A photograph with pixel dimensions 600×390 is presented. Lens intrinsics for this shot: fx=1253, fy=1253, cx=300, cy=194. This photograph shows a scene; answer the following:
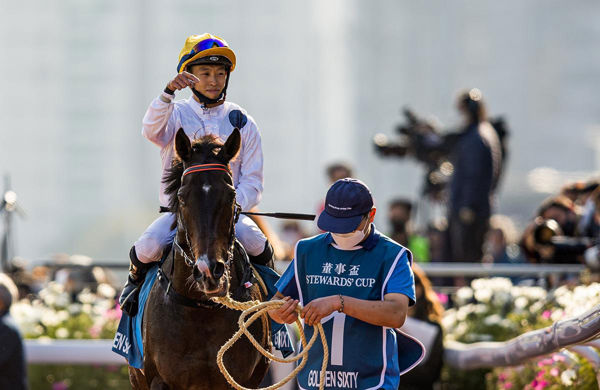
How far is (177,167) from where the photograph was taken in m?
5.88

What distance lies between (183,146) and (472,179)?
20.7 ft

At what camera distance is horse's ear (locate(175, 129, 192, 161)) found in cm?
567

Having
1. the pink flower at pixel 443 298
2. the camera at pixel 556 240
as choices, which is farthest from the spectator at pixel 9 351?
the camera at pixel 556 240

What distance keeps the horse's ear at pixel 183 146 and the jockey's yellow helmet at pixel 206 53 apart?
2.23 feet

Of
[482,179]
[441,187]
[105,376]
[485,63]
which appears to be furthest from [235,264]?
[485,63]

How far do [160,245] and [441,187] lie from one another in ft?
26.2

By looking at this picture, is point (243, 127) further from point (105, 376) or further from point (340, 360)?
point (105, 376)

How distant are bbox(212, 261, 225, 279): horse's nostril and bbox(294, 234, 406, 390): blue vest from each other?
0.35m

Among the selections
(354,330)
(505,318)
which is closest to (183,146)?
(354,330)

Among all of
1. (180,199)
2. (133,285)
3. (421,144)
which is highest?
(180,199)

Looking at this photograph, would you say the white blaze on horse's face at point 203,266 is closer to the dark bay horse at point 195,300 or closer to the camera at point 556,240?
the dark bay horse at point 195,300

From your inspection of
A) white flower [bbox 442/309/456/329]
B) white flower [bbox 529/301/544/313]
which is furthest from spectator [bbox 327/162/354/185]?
white flower [bbox 529/301/544/313]

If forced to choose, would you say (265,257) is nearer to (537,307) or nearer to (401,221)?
(537,307)

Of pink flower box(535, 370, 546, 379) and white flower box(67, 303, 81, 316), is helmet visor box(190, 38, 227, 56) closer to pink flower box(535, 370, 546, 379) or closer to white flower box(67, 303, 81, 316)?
pink flower box(535, 370, 546, 379)
